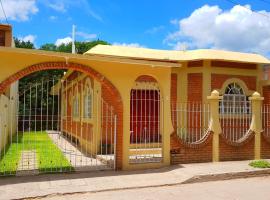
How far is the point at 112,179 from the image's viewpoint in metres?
8.62

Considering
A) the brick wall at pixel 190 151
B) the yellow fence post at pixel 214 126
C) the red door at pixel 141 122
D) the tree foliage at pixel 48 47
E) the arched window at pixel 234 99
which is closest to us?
the brick wall at pixel 190 151

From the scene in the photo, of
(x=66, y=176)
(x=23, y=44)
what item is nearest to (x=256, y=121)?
(x=66, y=176)

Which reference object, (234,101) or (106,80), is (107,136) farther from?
(234,101)

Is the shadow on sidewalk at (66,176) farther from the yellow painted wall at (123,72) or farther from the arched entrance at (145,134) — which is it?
the arched entrance at (145,134)

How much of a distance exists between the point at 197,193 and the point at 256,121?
16.7 feet

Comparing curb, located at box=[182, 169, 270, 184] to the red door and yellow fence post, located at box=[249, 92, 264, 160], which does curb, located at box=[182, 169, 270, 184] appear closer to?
yellow fence post, located at box=[249, 92, 264, 160]

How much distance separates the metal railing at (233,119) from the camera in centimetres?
1402

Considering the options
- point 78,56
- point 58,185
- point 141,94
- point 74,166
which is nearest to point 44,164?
point 74,166

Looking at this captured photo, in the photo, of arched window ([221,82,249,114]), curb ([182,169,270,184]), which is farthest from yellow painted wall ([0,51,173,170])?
arched window ([221,82,249,114])

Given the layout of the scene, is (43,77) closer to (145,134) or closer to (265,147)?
(145,134)

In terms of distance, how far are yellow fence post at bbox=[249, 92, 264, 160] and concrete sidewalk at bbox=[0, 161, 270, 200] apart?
5.45ft

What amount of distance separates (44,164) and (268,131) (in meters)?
7.72

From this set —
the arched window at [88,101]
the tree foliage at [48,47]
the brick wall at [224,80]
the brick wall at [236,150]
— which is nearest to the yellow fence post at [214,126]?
the brick wall at [236,150]

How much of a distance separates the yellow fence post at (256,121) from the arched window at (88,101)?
18.4ft
